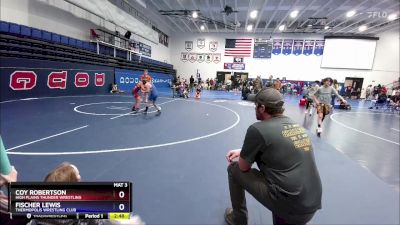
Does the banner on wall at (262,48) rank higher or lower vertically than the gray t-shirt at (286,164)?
higher

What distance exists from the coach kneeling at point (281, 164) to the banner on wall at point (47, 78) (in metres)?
11.0

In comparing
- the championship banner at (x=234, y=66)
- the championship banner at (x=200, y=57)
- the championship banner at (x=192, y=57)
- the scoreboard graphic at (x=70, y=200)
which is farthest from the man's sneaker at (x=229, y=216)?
the championship banner at (x=192, y=57)

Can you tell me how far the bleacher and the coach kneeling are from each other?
11.2 meters

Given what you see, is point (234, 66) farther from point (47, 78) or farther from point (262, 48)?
point (47, 78)

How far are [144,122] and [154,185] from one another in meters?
4.40

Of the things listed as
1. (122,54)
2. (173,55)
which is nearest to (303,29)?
(173,55)

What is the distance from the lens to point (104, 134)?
5.93 m

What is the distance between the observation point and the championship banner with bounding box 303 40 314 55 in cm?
2850

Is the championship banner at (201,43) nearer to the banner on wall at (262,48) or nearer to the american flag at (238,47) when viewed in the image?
the american flag at (238,47)

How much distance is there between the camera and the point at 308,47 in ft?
94.0

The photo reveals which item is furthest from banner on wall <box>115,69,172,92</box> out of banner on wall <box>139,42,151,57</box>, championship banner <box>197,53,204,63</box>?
championship banner <box>197,53,204,63</box>

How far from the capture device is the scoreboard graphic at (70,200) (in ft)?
3.00

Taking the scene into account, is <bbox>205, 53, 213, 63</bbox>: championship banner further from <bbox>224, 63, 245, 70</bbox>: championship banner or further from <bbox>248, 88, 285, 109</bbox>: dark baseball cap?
<bbox>248, 88, 285, 109</bbox>: dark baseball cap

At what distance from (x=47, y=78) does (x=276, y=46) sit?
25.3 meters
